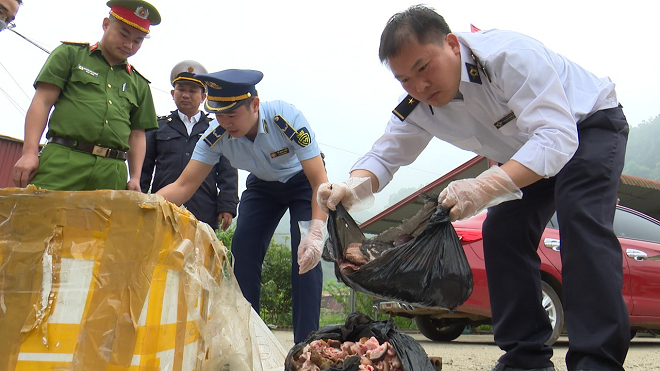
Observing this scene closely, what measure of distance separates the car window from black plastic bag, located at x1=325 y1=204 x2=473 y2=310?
14.1ft

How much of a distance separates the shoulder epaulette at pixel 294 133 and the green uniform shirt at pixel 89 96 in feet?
3.06

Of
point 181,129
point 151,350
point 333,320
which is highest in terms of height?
point 181,129

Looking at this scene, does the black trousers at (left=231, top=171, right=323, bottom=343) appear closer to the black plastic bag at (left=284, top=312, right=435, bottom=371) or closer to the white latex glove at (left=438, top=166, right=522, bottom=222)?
the black plastic bag at (left=284, top=312, right=435, bottom=371)

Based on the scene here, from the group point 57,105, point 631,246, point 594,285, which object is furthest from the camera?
point 631,246

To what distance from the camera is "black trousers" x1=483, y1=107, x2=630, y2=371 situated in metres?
1.70

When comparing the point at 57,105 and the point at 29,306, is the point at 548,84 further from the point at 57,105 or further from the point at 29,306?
the point at 57,105

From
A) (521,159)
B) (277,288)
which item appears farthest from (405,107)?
(277,288)

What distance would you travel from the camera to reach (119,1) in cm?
294

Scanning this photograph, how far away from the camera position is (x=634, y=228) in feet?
17.3

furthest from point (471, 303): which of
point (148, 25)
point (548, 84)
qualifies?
point (148, 25)

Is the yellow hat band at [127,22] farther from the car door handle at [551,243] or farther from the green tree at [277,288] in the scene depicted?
the green tree at [277,288]

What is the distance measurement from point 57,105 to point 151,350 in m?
1.90

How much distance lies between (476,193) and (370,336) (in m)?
0.64

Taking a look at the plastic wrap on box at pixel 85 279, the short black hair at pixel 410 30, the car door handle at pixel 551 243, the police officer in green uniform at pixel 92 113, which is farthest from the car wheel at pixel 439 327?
the plastic wrap on box at pixel 85 279
